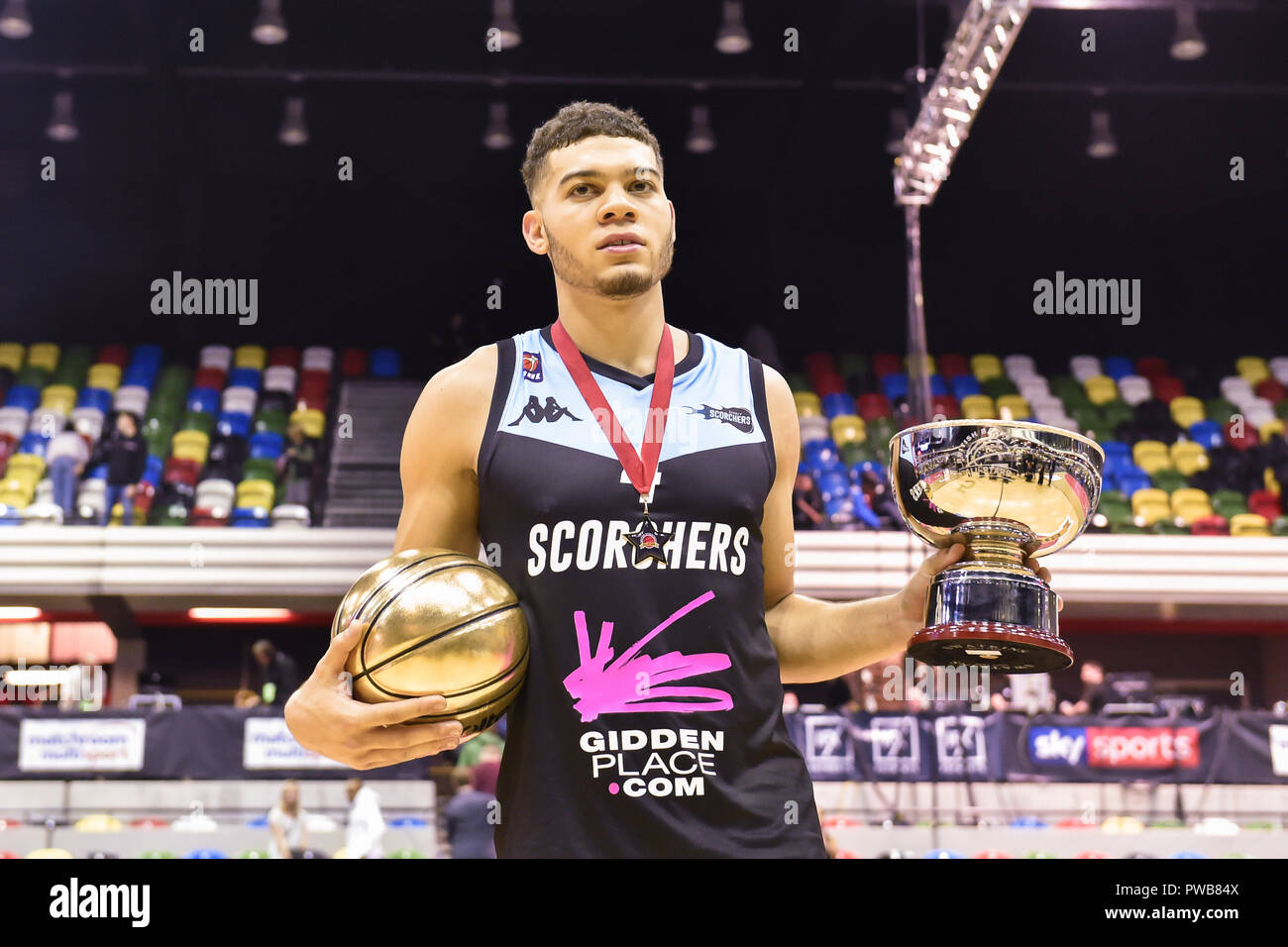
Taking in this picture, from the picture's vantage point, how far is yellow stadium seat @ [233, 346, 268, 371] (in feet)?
52.3

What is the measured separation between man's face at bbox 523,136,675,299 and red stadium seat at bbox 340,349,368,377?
548 inches

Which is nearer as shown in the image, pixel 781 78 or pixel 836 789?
pixel 836 789

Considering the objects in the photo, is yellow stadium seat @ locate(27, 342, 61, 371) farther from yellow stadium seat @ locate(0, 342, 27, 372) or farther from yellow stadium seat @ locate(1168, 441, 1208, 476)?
yellow stadium seat @ locate(1168, 441, 1208, 476)

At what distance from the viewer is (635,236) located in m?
2.20

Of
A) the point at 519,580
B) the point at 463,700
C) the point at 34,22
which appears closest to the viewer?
the point at 463,700

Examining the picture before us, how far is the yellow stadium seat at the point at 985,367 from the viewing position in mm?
16234

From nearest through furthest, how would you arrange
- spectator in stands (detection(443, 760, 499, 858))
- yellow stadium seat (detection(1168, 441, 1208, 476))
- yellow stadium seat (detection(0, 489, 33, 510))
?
spectator in stands (detection(443, 760, 499, 858)), yellow stadium seat (detection(0, 489, 33, 510)), yellow stadium seat (detection(1168, 441, 1208, 476))

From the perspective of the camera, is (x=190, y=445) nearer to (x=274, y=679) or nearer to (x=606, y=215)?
(x=274, y=679)

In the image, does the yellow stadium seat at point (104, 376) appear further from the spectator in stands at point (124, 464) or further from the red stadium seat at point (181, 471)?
the spectator in stands at point (124, 464)

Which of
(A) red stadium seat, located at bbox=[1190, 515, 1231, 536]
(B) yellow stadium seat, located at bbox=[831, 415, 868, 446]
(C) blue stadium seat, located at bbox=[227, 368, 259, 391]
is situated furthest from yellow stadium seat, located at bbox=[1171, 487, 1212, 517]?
(C) blue stadium seat, located at bbox=[227, 368, 259, 391]

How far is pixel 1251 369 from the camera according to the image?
653 inches
